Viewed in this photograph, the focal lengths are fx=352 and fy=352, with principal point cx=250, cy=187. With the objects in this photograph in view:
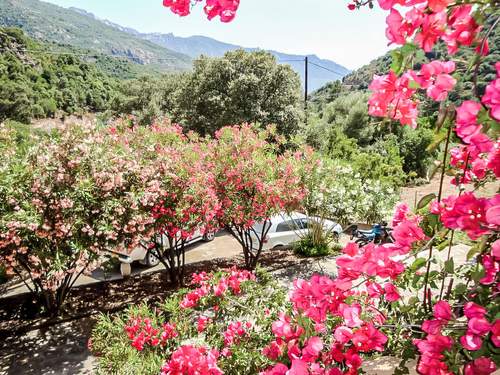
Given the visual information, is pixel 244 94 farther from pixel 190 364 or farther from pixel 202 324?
pixel 190 364

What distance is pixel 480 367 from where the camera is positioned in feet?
3.41

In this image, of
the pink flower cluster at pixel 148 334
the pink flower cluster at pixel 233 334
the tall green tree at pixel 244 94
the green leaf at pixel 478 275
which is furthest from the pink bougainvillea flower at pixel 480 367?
the tall green tree at pixel 244 94

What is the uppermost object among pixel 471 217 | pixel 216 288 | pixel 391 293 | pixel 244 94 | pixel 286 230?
pixel 244 94

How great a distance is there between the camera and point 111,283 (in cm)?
936

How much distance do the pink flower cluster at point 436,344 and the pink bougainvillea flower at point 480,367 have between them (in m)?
0.11

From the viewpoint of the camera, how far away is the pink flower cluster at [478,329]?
38.2 inches

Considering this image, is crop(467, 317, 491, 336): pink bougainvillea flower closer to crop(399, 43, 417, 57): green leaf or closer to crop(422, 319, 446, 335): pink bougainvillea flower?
crop(422, 319, 446, 335): pink bougainvillea flower

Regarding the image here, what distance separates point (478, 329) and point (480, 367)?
137 millimetres

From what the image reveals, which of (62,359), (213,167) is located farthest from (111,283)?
(213,167)

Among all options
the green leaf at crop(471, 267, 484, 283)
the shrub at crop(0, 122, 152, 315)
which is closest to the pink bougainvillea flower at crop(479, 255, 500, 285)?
the green leaf at crop(471, 267, 484, 283)

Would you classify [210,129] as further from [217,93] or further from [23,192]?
[23,192]

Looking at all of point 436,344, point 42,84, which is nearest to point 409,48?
point 436,344

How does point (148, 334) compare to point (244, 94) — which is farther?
point (244, 94)

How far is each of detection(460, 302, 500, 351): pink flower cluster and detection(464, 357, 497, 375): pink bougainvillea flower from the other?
52 millimetres
